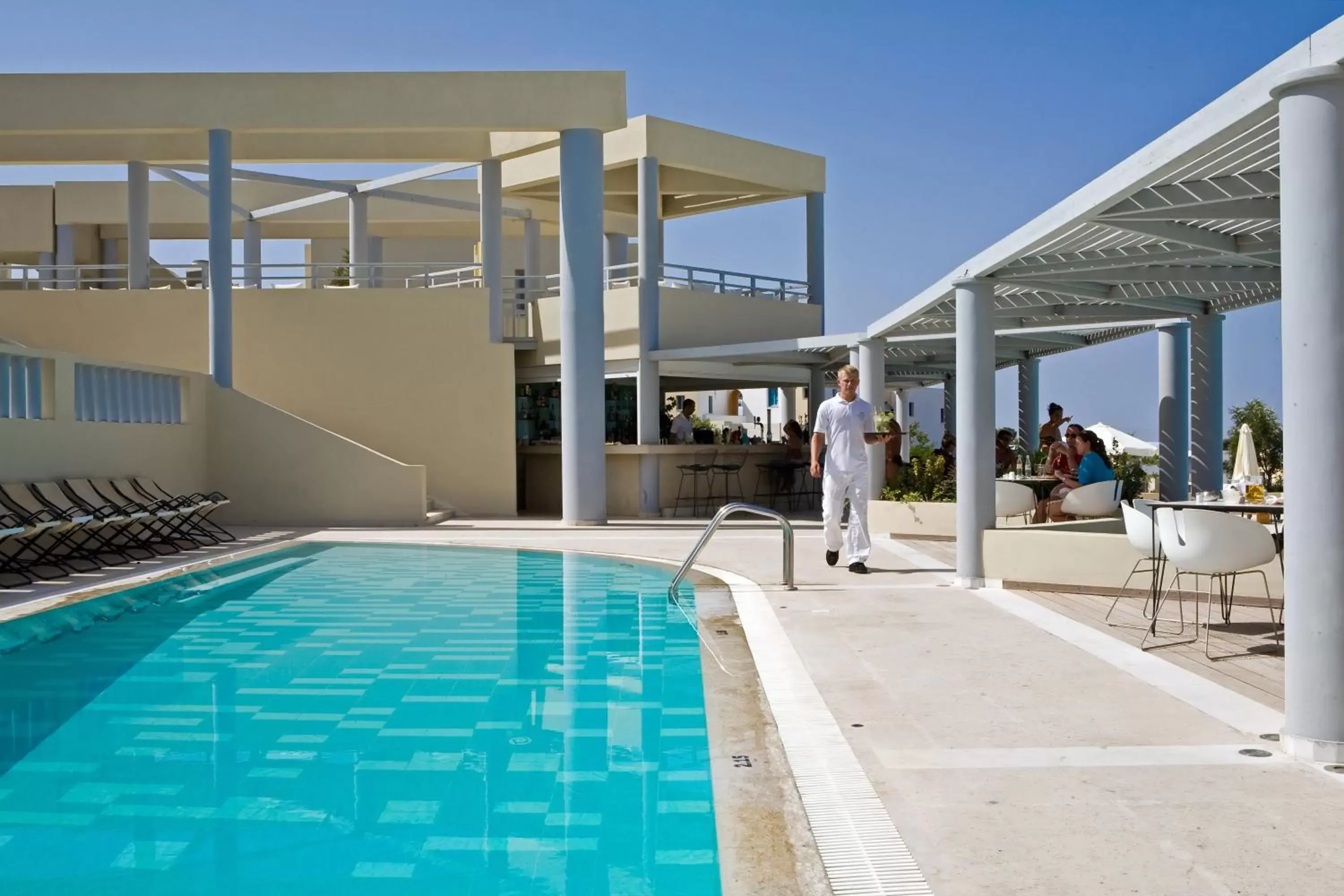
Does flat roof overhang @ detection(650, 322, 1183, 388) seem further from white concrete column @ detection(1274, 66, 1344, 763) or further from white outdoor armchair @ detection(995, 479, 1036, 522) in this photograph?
white concrete column @ detection(1274, 66, 1344, 763)

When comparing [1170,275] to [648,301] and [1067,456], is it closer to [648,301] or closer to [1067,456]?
[1067,456]

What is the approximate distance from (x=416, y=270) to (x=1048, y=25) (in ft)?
68.2

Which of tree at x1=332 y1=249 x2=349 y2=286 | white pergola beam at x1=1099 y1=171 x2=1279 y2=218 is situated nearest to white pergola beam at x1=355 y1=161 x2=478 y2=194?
tree at x1=332 y1=249 x2=349 y2=286

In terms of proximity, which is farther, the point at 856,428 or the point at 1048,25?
the point at 1048,25

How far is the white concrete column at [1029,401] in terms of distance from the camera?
21.5 m

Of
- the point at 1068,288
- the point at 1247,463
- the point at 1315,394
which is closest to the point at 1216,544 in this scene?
the point at 1315,394

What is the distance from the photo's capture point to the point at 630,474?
20.3 metres

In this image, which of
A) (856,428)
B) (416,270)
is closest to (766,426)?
(416,270)

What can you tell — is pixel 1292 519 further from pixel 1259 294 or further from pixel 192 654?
pixel 1259 294

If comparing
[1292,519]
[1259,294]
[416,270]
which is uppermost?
[416,270]

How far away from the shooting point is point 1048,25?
60.7 ft

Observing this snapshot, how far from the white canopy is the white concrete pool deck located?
19.2 metres

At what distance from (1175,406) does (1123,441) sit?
12786mm

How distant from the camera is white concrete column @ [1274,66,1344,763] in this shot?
4.68 m
